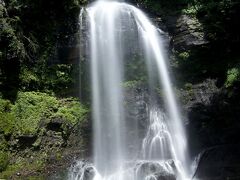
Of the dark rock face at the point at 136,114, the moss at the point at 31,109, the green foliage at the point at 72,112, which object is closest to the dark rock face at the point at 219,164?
the dark rock face at the point at 136,114

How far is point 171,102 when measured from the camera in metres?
14.4

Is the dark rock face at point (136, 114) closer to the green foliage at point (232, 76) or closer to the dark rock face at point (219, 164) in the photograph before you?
the dark rock face at point (219, 164)

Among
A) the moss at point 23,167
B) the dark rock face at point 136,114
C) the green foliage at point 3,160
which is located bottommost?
the moss at point 23,167

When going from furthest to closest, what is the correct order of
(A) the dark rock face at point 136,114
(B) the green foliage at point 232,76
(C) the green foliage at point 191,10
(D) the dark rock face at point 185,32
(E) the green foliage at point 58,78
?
(C) the green foliage at point 191,10 < (D) the dark rock face at point 185,32 < (E) the green foliage at point 58,78 < (B) the green foliage at point 232,76 < (A) the dark rock face at point 136,114

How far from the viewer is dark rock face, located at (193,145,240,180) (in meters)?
11.9

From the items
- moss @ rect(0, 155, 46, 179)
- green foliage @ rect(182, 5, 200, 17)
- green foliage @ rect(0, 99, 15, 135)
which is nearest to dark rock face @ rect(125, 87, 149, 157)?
moss @ rect(0, 155, 46, 179)

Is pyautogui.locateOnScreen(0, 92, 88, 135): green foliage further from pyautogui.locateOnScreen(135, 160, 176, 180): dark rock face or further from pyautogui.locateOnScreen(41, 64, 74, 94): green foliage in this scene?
pyautogui.locateOnScreen(135, 160, 176, 180): dark rock face

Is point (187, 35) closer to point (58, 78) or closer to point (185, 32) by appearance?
point (185, 32)

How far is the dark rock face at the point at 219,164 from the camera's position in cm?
1185

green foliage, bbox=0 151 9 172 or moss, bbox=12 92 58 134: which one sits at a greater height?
moss, bbox=12 92 58 134

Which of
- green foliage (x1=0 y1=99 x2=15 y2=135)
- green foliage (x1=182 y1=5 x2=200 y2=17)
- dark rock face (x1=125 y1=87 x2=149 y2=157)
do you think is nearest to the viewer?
green foliage (x1=0 y1=99 x2=15 y2=135)

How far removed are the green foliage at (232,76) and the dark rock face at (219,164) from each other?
233 centimetres

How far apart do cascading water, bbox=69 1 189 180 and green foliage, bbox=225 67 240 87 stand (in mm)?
2020

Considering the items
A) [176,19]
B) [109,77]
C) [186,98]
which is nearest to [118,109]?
[109,77]
